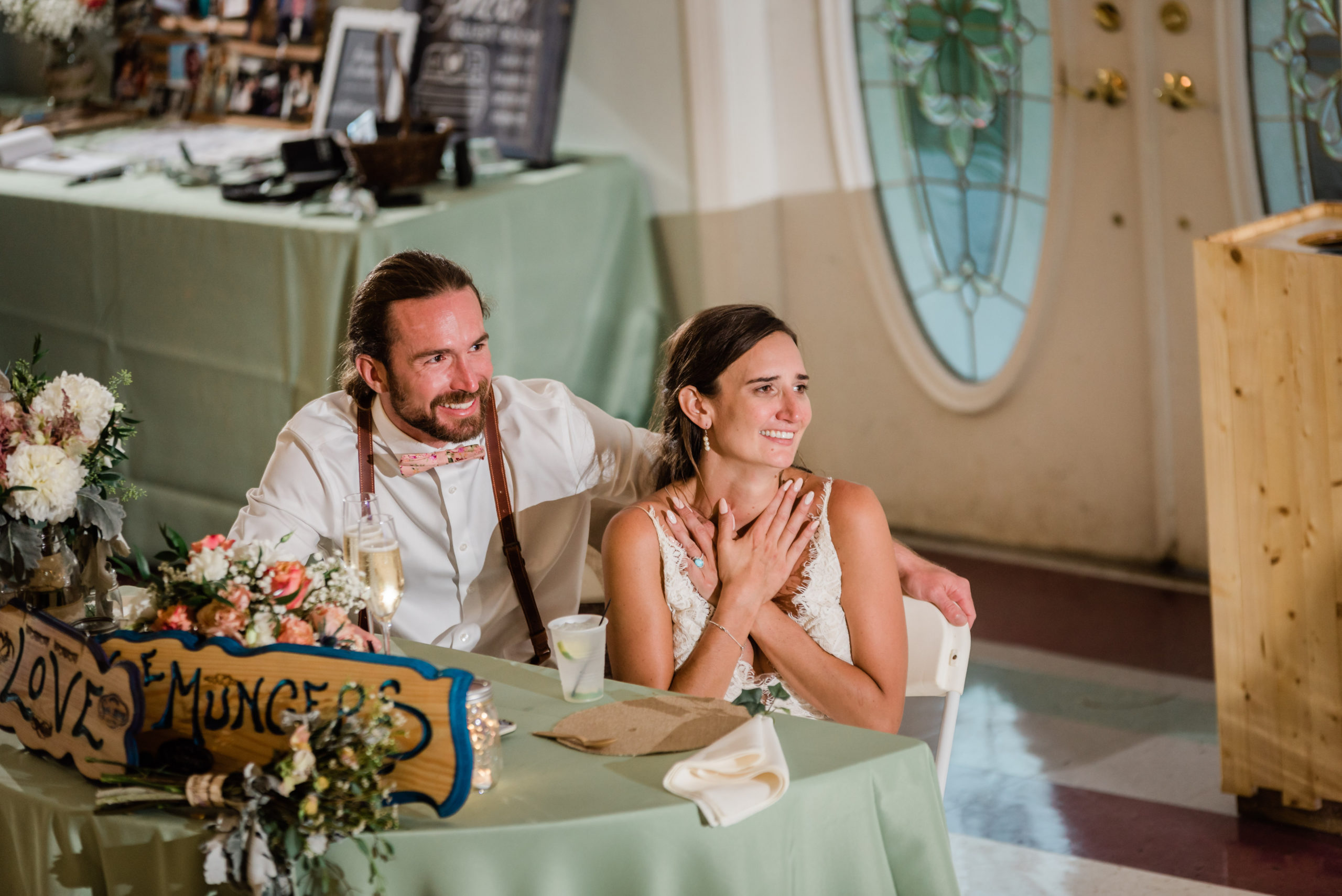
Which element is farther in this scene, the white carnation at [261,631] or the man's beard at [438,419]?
the man's beard at [438,419]

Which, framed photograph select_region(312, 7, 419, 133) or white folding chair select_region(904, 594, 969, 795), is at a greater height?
framed photograph select_region(312, 7, 419, 133)

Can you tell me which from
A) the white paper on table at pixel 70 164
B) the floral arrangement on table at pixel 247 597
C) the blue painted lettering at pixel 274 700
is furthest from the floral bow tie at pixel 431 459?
the white paper on table at pixel 70 164

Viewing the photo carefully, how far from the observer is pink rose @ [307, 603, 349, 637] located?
175 cm

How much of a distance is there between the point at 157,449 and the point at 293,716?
122 inches

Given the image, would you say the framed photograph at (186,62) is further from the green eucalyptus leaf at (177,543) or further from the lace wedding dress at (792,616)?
the green eucalyptus leaf at (177,543)

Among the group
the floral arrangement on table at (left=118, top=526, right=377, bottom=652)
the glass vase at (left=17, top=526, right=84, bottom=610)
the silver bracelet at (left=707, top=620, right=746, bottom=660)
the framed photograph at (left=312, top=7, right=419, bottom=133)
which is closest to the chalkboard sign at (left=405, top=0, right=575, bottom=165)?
the framed photograph at (left=312, top=7, right=419, bottom=133)

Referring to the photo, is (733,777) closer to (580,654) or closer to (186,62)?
(580,654)

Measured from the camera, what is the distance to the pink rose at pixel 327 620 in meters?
1.75

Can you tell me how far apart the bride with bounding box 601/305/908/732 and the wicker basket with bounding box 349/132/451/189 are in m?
2.13

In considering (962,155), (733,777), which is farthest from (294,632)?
(962,155)

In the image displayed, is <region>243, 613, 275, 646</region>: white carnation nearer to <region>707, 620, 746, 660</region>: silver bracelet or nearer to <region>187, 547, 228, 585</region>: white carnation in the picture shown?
<region>187, 547, 228, 585</region>: white carnation

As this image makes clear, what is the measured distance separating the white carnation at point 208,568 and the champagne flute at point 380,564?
A: 0.19 m

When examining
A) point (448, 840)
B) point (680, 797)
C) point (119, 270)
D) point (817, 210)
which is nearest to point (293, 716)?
point (448, 840)

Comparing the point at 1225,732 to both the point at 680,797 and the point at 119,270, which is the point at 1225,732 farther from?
the point at 119,270
